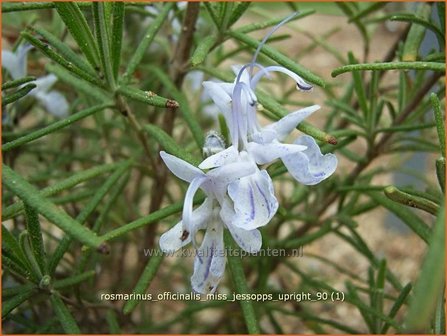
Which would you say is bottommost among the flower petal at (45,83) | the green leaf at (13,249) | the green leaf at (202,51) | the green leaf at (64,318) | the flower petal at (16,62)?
the green leaf at (64,318)

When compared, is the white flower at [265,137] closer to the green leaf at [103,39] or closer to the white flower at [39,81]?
the green leaf at [103,39]

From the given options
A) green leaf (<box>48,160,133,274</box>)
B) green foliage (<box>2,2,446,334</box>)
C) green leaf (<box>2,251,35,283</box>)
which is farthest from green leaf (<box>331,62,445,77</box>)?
green leaf (<box>2,251,35,283</box>)

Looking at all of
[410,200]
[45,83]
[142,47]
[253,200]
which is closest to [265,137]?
[253,200]

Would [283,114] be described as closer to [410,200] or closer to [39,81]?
[410,200]

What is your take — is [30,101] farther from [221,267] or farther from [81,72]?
[221,267]

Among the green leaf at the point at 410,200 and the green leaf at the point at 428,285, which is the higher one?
the green leaf at the point at 428,285

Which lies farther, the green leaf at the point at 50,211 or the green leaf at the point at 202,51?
the green leaf at the point at 202,51

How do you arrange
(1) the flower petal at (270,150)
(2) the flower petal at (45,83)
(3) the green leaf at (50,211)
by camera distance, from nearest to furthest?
(3) the green leaf at (50,211) → (1) the flower petal at (270,150) → (2) the flower petal at (45,83)

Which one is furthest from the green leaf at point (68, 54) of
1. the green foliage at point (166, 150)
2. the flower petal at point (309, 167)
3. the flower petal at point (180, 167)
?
the flower petal at point (309, 167)

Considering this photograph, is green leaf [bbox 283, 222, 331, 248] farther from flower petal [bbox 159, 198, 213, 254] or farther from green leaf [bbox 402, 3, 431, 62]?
flower petal [bbox 159, 198, 213, 254]
